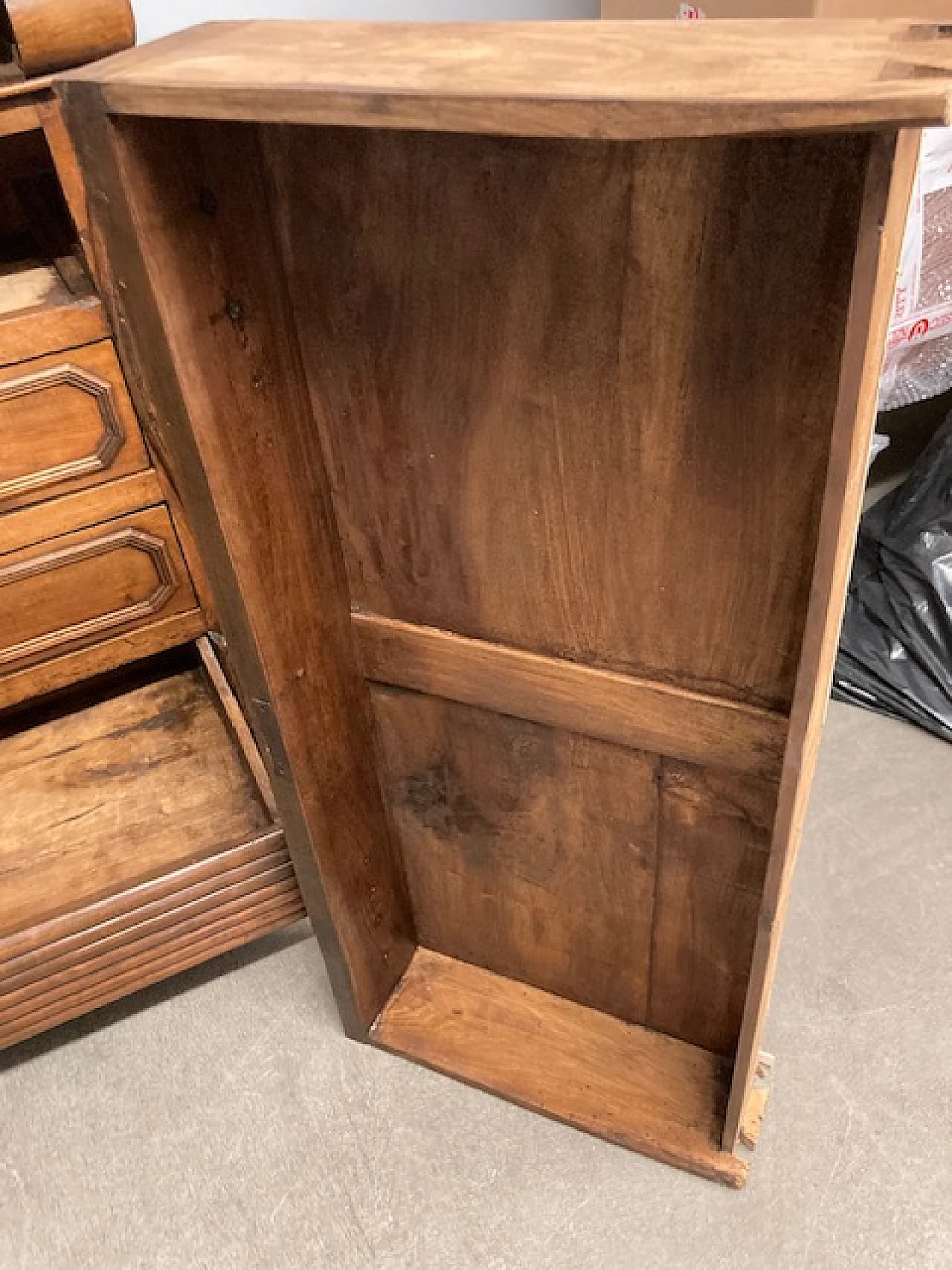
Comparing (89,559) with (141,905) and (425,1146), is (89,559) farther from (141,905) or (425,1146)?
(425,1146)

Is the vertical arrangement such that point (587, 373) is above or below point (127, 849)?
above

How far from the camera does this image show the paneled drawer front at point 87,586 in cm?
113

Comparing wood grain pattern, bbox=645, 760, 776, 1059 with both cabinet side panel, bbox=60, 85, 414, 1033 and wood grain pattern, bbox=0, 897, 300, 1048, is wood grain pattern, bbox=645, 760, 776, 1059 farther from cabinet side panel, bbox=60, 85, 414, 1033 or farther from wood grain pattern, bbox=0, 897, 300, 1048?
wood grain pattern, bbox=0, 897, 300, 1048

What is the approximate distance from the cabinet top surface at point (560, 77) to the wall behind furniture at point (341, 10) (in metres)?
0.89

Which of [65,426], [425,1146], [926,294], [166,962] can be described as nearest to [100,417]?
[65,426]

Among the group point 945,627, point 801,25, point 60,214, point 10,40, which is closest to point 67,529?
point 60,214

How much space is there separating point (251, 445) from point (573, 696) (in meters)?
0.35

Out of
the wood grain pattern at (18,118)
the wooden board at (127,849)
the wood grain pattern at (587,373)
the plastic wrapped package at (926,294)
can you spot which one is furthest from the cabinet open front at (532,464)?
the plastic wrapped package at (926,294)

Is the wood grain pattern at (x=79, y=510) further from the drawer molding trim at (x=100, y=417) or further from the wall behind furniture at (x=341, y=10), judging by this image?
the wall behind furniture at (x=341, y=10)

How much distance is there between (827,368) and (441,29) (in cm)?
33

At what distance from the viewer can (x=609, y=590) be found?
2.81 ft

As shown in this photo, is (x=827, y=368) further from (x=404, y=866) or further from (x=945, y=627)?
(x=945, y=627)

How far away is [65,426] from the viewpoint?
1064mm

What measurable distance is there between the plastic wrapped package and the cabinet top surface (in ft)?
2.61
